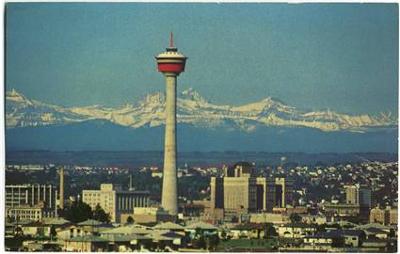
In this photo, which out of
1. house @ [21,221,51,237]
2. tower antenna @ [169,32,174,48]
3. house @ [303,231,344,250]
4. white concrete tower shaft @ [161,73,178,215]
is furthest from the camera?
white concrete tower shaft @ [161,73,178,215]

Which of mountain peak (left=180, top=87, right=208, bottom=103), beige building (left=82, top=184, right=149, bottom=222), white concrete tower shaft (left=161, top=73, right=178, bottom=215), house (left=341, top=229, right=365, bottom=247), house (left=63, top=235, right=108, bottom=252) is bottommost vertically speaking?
house (left=63, top=235, right=108, bottom=252)

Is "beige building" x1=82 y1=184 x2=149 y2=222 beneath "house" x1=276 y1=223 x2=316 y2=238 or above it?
above

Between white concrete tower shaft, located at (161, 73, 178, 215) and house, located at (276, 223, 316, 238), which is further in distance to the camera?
white concrete tower shaft, located at (161, 73, 178, 215)

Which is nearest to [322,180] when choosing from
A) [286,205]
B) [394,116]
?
[286,205]

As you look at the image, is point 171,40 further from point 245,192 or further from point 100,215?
point 245,192

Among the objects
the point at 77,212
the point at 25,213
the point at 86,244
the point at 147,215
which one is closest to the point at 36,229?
the point at 25,213

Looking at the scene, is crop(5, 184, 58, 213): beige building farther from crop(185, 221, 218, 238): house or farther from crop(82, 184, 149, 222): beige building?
crop(185, 221, 218, 238): house

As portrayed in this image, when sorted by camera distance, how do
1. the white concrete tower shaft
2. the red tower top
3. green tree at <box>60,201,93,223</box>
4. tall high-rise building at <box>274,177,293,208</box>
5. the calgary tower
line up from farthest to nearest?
the white concrete tower shaft
tall high-rise building at <box>274,177,293,208</box>
the calgary tower
green tree at <box>60,201,93,223</box>
the red tower top

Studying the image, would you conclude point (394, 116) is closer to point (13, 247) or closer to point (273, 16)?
point (273, 16)

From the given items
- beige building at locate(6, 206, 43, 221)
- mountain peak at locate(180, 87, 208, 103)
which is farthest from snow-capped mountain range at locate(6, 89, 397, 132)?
beige building at locate(6, 206, 43, 221)
